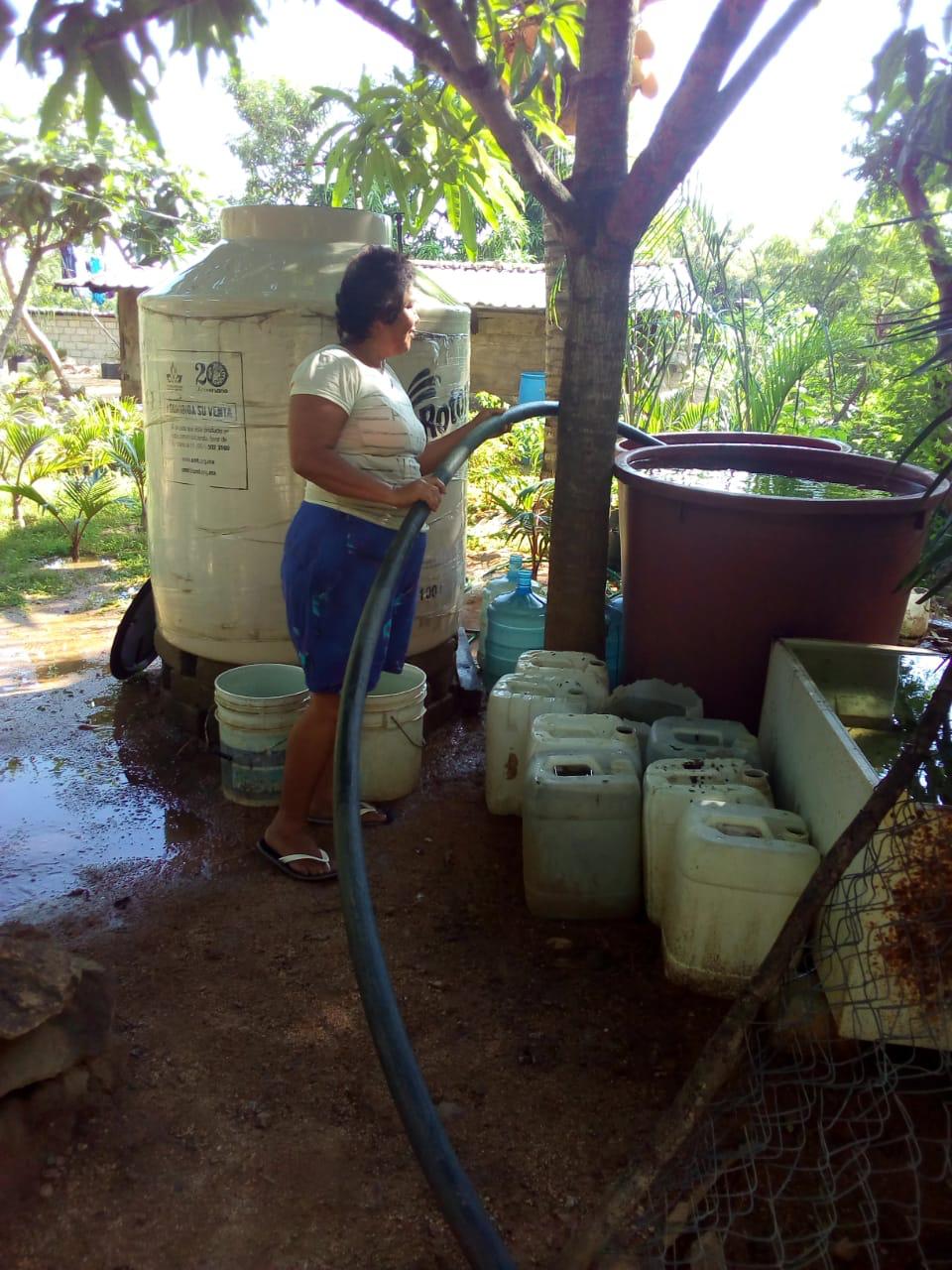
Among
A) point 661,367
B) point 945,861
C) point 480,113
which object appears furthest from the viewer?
point 661,367

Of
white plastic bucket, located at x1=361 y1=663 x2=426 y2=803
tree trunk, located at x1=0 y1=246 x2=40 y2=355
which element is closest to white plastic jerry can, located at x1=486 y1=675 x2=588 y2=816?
white plastic bucket, located at x1=361 y1=663 x2=426 y2=803

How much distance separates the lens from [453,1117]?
7.20 ft

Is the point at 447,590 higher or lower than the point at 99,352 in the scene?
lower

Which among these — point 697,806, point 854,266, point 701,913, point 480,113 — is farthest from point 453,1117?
point 854,266

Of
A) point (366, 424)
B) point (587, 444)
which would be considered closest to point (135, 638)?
point (366, 424)

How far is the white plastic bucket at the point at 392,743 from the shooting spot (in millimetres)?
3604

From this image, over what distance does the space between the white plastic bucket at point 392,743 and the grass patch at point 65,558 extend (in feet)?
11.0

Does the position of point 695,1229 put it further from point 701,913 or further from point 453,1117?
point 701,913

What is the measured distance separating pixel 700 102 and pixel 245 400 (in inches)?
75.8

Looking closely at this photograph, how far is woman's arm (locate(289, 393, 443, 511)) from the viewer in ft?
9.21

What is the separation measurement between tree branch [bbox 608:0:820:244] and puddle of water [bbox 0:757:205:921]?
2.75 m

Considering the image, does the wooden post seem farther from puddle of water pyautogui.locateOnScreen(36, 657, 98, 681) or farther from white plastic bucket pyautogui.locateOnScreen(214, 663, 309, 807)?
white plastic bucket pyautogui.locateOnScreen(214, 663, 309, 807)

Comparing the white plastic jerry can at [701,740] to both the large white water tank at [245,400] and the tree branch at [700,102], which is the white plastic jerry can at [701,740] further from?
the tree branch at [700,102]

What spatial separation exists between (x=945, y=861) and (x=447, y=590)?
268 cm
